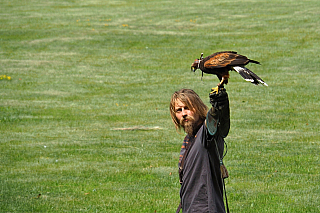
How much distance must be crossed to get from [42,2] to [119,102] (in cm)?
2307

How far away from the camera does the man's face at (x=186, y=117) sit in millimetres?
4117

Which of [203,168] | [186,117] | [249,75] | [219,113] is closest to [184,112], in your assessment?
[186,117]

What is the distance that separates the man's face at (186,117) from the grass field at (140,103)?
346 centimetres

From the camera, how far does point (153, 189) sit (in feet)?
27.1

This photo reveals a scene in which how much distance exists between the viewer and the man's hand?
3.48 metres

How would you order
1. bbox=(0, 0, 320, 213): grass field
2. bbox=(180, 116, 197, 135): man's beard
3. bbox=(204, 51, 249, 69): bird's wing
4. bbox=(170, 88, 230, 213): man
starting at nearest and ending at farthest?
bbox=(204, 51, 249, 69): bird's wing, bbox=(170, 88, 230, 213): man, bbox=(180, 116, 197, 135): man's beard, bbox=(0, 0, 320, 213): grass field

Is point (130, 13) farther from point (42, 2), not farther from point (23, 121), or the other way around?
point (23, 121)

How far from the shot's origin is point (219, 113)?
11.8ft

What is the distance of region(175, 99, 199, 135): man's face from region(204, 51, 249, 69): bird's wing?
0.59m

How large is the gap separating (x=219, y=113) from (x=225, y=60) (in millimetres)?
384

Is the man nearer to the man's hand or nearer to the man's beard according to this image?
the man's beard

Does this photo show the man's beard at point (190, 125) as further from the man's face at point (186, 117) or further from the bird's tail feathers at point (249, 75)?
the bird's tail feathers at point (249, 75)

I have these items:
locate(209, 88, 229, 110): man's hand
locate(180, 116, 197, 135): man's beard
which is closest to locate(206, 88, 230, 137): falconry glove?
locate(209, 88, 229, 110): man's hand

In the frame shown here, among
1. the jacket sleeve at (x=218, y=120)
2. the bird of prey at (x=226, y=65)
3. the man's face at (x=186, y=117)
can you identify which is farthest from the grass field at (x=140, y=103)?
the bird of prey at (x=226, y=65)
